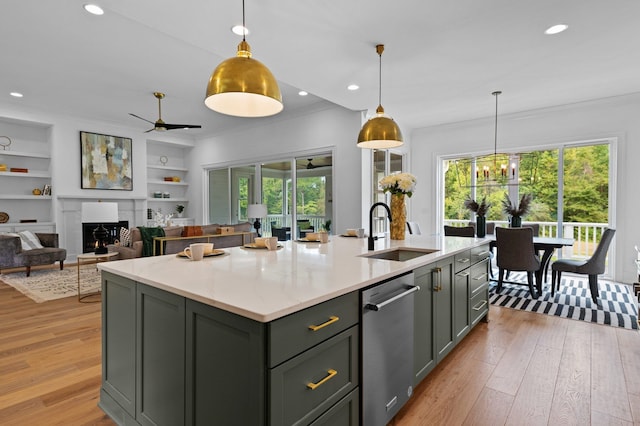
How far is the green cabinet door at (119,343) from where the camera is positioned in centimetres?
169

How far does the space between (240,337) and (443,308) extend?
165 centimetres

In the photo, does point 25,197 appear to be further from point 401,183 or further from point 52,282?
point 401,183

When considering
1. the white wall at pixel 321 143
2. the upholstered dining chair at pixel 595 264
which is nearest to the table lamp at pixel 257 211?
the white wall at pixel 321 143

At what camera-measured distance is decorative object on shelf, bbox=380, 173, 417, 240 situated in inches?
122

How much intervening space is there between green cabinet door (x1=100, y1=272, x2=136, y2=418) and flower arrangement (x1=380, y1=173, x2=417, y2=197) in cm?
228

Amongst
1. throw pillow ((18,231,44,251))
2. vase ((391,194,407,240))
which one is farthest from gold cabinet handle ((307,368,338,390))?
throw pillow ((18,231,44,251))

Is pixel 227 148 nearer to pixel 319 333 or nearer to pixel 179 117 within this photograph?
pixel 179 117

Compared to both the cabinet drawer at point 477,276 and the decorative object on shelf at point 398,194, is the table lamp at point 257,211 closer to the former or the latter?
the decorative object on shelf at point 398,194

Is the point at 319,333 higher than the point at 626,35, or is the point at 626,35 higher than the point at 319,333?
the point at 626,35

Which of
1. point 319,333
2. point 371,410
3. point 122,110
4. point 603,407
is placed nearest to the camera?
point 319,333

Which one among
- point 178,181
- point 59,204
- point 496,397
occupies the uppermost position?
point 178,181

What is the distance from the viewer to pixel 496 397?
2113 millimetres

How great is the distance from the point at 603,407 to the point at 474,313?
41.9 inches

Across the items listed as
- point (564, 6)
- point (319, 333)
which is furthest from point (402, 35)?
point (319, 333)
